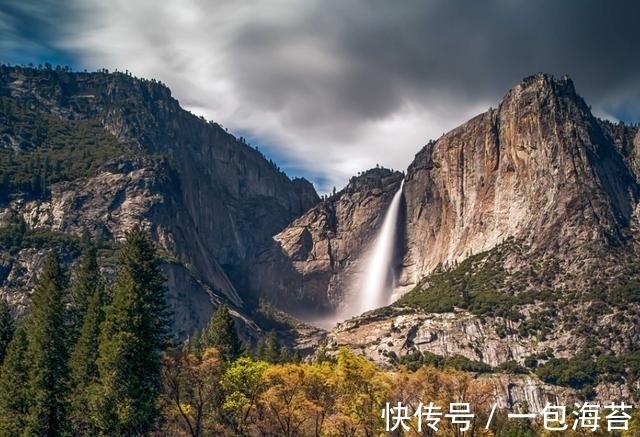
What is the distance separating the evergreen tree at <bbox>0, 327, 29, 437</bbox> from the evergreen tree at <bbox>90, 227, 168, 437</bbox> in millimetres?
9579

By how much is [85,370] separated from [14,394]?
7.48 meters

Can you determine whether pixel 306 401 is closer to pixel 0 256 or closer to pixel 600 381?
pixel 600 381

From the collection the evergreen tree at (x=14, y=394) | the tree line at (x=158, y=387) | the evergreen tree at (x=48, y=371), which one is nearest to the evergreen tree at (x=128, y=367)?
the tree line at (x=158, y=387)

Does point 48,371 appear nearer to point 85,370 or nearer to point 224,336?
point 85,370

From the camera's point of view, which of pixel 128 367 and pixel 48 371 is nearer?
pixel 128 367

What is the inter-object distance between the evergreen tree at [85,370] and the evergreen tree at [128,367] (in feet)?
9.52

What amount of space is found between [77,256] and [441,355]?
356 ft

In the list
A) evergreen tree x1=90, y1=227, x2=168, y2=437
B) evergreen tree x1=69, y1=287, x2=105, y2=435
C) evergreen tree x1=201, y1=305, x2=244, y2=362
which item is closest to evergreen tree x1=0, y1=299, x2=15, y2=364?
evergreen tree x1=69, y1=287, x2=105, y2=435

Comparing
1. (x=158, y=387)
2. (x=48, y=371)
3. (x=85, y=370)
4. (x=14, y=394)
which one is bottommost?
(x=14, y=394)

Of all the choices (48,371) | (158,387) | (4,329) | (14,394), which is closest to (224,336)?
(4,329)

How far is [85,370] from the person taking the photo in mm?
60844

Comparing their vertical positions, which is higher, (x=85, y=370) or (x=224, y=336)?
(x=224, y=336)

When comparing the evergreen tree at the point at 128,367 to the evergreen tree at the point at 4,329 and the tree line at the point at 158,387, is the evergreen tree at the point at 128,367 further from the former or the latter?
the evergreen tree at the point at 4,329

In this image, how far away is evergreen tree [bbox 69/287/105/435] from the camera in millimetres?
58125
